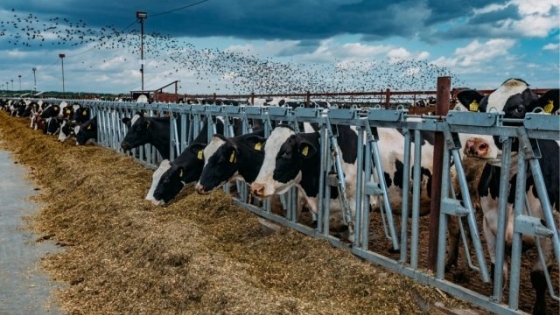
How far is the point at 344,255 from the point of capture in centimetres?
552

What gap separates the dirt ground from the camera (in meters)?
4.55

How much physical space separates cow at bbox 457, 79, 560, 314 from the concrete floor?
3.93 meters

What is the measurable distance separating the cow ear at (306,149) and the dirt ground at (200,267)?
0.91m

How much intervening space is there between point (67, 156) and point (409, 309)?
13.3 m

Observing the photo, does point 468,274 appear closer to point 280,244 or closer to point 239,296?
point 280,244

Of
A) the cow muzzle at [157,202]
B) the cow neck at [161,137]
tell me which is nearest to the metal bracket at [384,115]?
the cow muzzle at [157,202]

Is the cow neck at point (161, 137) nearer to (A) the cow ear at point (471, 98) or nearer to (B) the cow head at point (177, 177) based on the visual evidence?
(B) the cow head at point (177, 177)

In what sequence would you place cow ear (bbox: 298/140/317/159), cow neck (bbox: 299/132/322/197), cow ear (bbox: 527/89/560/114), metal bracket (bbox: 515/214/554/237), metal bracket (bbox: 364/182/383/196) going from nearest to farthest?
1. metal bracket (bbox: 515/214/554/237)
2. cow ear (bbox: 527/89/560/114)
3. metal bracket (bbox: 364/182/383/196)
4. cow ear (bbox: 298/140/317/159)
5. cow neck (bbox: 299/132/322/197)

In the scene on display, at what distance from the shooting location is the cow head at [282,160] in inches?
247

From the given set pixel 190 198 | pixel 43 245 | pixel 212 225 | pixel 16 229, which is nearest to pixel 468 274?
pixel 212 225

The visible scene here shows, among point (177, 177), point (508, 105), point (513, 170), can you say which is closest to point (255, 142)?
point (177, 177)

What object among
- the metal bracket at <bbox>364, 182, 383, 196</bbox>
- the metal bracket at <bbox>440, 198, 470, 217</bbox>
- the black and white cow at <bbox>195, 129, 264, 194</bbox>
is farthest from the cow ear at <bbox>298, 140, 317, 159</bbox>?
the metal bracket at <bbox>440, 198, 470, 217</bbox>

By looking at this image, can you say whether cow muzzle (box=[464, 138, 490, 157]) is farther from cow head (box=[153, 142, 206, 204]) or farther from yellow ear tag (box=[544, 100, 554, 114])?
cow head (box=[153, 142, 206, 204])

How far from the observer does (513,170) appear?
183 inches
